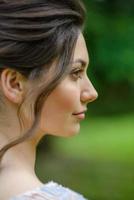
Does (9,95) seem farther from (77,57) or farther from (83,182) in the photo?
(83,182)

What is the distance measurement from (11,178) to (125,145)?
46.1 feet

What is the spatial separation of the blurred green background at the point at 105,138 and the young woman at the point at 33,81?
20.3 feet

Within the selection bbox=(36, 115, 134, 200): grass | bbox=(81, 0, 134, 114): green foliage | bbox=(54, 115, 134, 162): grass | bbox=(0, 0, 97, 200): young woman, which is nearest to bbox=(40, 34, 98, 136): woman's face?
bbox=(0, 0, 97, 200): young woman

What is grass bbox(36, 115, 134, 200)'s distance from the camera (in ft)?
37.6

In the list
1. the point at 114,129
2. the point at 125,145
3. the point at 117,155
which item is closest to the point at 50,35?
the point at 117,155

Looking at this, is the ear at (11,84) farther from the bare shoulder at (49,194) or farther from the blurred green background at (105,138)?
the blurred green background at (105,138)

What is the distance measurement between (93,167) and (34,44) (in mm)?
10713

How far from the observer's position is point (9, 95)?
2852 millimetres

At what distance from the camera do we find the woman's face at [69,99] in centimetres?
290

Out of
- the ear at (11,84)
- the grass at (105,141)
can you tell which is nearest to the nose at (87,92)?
the ear at (11,84)

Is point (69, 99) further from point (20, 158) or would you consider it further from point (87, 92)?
point (20, 158)

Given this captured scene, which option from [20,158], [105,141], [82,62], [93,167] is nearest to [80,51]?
[82,62]

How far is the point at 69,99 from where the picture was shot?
115 inches

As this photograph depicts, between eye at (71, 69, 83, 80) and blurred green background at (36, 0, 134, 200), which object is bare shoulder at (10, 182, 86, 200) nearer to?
eye at (71, 69, 83, 80)
